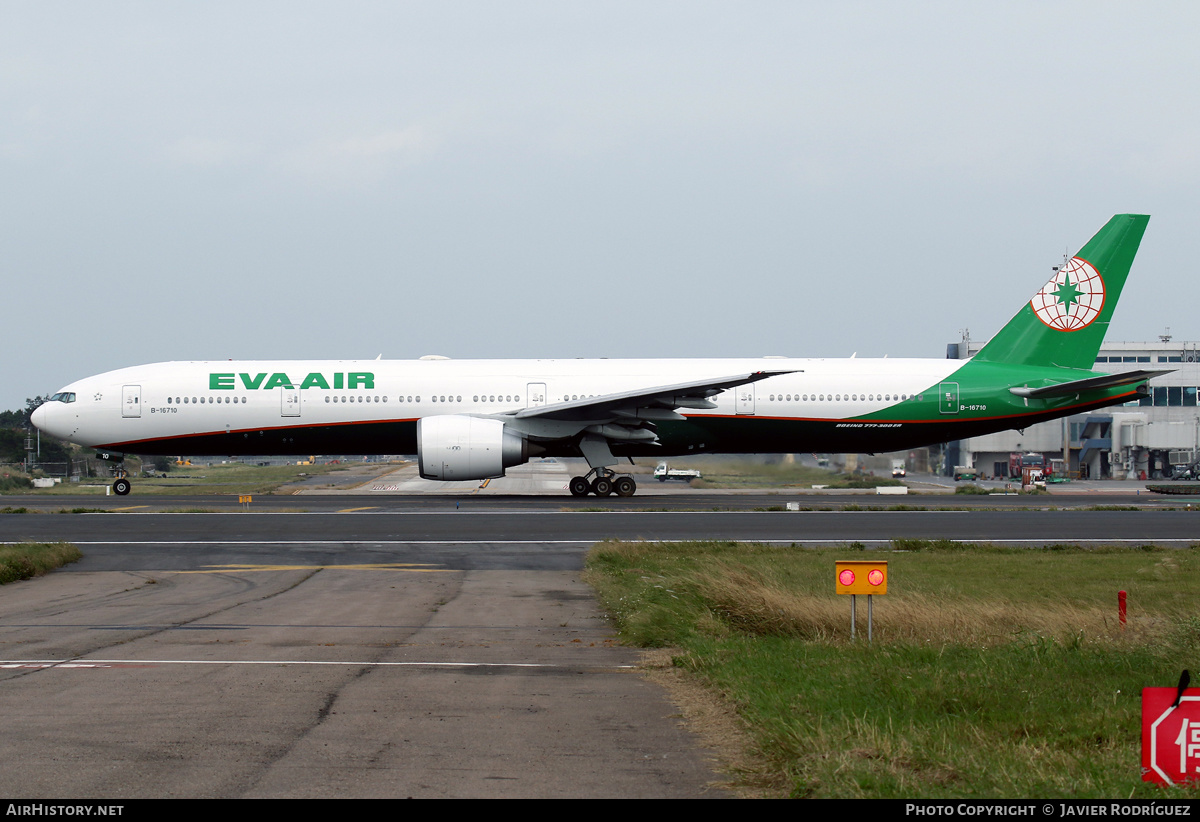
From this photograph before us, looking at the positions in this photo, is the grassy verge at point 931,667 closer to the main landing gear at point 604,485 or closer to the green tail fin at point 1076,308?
the main landing gear at point 604,485

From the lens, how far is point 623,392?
3052cm

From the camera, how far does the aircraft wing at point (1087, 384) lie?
28.8 meters

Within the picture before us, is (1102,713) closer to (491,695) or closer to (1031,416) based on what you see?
(491,695)

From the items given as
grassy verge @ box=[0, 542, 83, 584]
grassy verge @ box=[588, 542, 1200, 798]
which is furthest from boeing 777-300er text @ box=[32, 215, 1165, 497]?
grassy verge @ box=[588, 542, 1200, 798]

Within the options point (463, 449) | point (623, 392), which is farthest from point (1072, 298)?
point (463, 449)

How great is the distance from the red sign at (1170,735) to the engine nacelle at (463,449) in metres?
24.4

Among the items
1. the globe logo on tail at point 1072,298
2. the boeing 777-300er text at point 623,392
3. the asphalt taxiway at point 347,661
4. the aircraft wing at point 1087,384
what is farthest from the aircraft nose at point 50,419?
the globe logo on tail at point 1072,298

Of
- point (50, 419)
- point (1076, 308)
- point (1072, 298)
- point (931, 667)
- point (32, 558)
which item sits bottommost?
point (32, 558)

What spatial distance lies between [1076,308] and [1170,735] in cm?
3052

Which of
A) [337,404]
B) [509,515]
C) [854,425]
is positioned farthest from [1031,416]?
[337,404]

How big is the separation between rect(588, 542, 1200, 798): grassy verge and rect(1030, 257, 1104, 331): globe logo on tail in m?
18.6

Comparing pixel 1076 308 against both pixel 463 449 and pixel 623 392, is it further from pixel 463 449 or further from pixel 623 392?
pixel 463 449

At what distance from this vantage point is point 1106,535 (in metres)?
→ 21.0
